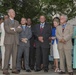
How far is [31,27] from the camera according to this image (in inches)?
388

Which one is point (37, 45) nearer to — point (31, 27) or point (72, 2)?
point (31, 27)

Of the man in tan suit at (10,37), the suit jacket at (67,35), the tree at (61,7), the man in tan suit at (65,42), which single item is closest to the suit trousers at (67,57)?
the man in tan suit at (65,42)

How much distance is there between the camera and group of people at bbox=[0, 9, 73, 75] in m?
9.01

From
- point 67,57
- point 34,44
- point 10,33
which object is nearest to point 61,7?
point 34,44

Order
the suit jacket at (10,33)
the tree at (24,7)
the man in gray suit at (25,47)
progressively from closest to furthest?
the suit jacket at (10,33) < the man in gray suit at (25,47) < the tree at (24,7)

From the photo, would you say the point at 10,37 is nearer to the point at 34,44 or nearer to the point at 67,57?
the point at 34,44

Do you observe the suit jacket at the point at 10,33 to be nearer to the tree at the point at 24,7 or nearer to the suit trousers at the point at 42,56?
the suit trousers at the point at 42,56

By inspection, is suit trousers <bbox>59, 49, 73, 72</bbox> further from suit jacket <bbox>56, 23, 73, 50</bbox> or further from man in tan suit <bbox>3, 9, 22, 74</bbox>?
man in tan suit <bbox>3, 9, 22, 74</bbox>

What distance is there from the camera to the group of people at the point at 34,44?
355 inches

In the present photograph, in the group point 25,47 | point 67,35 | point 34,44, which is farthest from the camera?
point 34,44

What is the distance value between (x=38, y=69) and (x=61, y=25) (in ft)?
5.15

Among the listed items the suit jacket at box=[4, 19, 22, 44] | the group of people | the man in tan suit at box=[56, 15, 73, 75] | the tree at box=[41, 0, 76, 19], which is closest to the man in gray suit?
the group of people

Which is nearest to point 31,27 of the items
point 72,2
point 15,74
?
point 15,74

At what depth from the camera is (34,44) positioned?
976 centimetres
